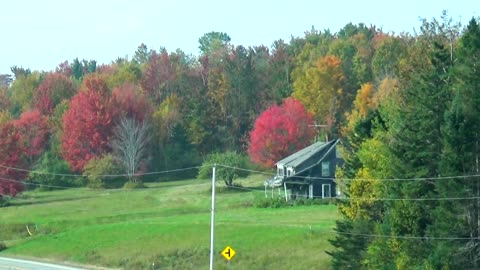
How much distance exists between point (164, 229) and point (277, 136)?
106ft

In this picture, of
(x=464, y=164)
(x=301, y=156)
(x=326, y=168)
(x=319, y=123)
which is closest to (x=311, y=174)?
(x=326, y=168)

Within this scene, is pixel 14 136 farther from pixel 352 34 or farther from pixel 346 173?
pixel 352 34

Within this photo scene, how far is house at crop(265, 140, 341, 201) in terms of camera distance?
8862cm

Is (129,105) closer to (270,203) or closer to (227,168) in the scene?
(227,168)

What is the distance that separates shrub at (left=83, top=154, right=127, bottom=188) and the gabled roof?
22154mm

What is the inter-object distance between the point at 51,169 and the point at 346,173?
58.3 metres

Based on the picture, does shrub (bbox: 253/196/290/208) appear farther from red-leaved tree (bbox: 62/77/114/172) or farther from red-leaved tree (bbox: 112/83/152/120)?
red-leaved tree (bbox: 112/83/152/120)

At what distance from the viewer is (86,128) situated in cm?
11662

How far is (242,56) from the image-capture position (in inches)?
5344

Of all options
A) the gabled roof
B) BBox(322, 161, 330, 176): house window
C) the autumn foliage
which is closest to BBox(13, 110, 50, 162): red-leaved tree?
the autumn foliage

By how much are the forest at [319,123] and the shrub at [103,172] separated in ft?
0.67

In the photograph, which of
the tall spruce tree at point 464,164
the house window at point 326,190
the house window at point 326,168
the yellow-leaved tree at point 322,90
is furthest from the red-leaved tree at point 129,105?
the tall spruce tree at point 464,164

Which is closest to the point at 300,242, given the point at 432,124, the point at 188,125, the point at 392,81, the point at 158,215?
the point at 432,124

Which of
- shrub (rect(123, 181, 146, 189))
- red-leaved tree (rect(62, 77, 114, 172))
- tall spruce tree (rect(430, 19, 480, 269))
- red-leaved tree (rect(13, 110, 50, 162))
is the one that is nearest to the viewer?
tall spruce tree (rect(430, 19, 480, 269))
